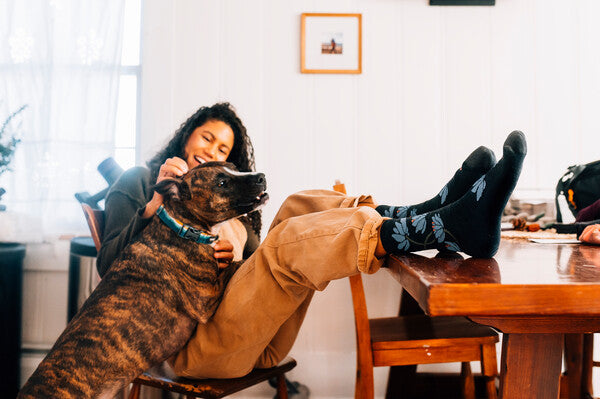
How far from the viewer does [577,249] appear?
1248 millimetres

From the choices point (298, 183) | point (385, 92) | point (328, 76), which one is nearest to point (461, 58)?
point (385, 92)

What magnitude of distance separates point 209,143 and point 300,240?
904mm

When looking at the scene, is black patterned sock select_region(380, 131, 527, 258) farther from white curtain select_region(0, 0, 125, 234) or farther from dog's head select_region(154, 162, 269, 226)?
white curtain select_region(0, 0, 125, 234)

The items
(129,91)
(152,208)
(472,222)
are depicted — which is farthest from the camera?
(129,91)

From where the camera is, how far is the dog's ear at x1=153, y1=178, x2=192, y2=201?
4.35 ft

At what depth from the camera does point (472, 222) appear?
935mm

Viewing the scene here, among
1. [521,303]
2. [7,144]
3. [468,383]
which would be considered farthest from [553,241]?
[7,144]

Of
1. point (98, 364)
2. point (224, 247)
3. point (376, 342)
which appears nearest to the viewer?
point (98, 364)

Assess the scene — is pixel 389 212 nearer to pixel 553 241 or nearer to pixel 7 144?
pixel 553 241

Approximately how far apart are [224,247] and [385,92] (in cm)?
144

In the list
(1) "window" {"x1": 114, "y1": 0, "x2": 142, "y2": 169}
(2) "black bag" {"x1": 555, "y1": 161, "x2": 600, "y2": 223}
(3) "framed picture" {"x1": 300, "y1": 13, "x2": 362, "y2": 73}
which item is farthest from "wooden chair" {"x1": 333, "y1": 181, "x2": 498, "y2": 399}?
(1) "window" {"x1": 114, "y1": 0, "x2": 142, "y2": 169}

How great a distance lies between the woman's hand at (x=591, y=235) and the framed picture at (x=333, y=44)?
1.39 m

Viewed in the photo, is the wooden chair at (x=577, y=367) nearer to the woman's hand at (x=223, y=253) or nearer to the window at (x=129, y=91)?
the woman's hand at (x=223, y=253)

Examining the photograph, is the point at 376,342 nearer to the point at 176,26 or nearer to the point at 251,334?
the point at 251,334
